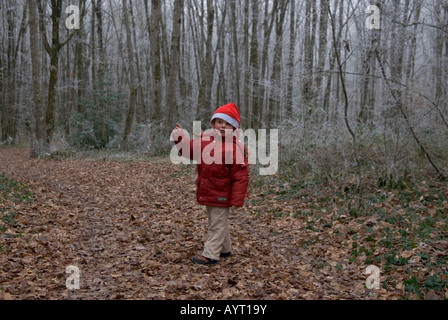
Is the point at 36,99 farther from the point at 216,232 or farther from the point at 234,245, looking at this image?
the point at 216,232

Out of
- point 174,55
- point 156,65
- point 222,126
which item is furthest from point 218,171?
point 156,65

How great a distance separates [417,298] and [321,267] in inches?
48.1

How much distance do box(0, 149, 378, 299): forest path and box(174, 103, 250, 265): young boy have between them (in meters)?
0.43

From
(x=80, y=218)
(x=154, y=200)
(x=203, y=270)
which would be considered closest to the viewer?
(x=203, y=270)

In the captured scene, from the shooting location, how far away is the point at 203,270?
4.37 meters

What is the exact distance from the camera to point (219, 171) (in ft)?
14.6

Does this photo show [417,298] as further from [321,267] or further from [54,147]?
[54,147]

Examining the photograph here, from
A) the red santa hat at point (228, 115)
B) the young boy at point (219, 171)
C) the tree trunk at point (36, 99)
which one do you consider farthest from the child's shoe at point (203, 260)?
the tree trunk at point (36, 99)

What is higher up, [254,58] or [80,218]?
[254,58]

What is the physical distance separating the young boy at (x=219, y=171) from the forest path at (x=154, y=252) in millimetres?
430

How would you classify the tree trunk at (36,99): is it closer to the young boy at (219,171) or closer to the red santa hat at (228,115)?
the young boy at (219,171)

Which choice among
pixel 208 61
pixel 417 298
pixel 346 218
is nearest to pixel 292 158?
pixel 346 218

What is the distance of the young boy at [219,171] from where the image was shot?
443cm

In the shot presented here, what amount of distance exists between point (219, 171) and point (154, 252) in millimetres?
1543
